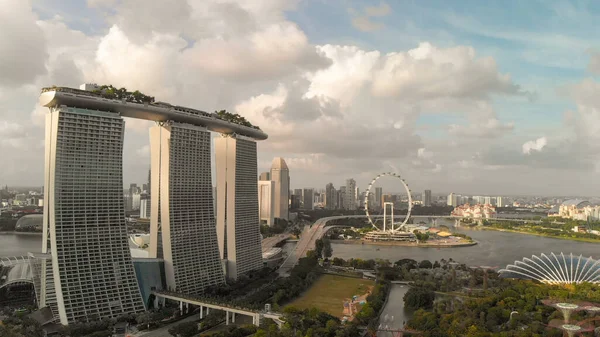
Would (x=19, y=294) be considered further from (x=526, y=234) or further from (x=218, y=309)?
(x=526, y=234)

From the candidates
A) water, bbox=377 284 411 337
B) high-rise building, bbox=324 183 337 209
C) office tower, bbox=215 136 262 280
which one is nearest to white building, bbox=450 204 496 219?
high-rise building, bbox=324 183 337 209

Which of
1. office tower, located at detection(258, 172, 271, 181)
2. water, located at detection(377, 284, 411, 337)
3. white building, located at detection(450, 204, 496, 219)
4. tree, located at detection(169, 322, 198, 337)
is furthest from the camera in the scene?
white building, located at detection(450, 204, 496, 219)

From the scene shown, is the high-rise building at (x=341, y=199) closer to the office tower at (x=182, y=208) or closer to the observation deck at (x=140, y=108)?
the observation deck at (x=140, y=108)

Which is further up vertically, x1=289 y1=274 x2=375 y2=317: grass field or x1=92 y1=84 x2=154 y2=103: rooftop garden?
x1=92 y1=84 x2=154 y2=103: rooftop garden

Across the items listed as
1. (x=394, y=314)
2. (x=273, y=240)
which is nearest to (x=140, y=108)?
(x=394, y=314)

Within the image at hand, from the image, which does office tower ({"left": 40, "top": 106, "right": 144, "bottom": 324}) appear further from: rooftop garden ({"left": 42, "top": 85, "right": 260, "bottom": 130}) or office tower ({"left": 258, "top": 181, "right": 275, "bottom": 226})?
office tower ({"left": 258, "top": 181, "right": 275, "bottom": 226})

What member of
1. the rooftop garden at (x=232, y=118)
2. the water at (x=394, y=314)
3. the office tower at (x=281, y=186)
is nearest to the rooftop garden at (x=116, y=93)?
the rooftop garden at (x=232, y=118)
